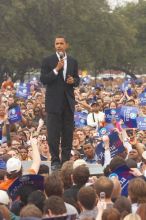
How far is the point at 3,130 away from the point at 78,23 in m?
39.1

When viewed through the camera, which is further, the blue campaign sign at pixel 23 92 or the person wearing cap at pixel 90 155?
the blue campaign sign at pixel 23 92

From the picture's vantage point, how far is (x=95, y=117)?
17453mm

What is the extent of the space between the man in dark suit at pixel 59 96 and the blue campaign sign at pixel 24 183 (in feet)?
5.68

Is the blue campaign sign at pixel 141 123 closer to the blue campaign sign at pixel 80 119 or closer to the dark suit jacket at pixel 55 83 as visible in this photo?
the blue campaign sign at pixel 80 119

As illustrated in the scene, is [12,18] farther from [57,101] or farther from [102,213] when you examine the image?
[102,213]

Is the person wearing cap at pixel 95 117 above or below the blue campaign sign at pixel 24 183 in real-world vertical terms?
above

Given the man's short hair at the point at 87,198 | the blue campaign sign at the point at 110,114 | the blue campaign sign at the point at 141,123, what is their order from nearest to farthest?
the man's short hair at the point at 87,198 < the blue campaign sign at the point at 141,123 < the blue campaign sign at the point at 110,114

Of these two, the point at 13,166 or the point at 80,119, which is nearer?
the point at 13,166

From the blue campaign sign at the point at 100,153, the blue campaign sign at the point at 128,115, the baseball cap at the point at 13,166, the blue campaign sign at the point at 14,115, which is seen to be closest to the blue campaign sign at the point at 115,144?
the blue campaign sign at the point at 100,153

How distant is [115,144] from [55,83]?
1.91 metres

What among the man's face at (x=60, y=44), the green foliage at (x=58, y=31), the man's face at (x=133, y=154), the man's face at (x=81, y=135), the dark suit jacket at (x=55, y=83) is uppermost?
the green foliage at (x=58, y=31)

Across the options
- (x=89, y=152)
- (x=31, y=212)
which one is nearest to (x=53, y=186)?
(x=31, y=212)

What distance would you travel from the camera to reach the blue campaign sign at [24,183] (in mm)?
7727

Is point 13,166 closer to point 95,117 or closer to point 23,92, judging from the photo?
point 95,117
